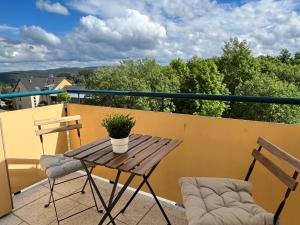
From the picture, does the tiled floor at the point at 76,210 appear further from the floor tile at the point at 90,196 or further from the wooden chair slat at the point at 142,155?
the wooden chair slat at the point at 142,155

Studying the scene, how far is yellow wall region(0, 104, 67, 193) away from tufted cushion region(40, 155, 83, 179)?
564 mm

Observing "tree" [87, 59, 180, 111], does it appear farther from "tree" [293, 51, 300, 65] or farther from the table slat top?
"tree" [293, 51, 300, 65]

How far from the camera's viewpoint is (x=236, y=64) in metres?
30.1

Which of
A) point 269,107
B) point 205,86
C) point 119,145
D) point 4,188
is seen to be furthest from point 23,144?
point 205,86

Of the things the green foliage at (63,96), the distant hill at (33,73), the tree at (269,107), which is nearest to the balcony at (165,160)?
the green foliage at (63,96)

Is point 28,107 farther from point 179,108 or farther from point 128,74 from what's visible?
point 128,74

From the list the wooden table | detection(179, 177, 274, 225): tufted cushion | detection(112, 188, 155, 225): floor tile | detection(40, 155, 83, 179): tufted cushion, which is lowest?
detection(112, 188, 155, 225): floor tile

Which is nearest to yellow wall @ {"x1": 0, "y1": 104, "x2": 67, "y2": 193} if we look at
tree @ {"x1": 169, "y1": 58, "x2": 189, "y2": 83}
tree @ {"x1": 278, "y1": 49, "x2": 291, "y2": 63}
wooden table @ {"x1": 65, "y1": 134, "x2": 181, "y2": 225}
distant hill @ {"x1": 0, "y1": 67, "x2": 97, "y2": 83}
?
distant hill @ {"x1": 0, "y1": 67, "x2": 97, "y2": 83}

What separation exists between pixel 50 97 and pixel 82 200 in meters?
1.47

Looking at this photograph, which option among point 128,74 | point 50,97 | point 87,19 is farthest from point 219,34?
point 50,97

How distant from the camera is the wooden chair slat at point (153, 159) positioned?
1.39 m

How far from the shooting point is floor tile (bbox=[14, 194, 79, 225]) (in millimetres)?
2160

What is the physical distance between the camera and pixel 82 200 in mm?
2490

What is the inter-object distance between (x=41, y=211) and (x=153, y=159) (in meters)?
1.52
